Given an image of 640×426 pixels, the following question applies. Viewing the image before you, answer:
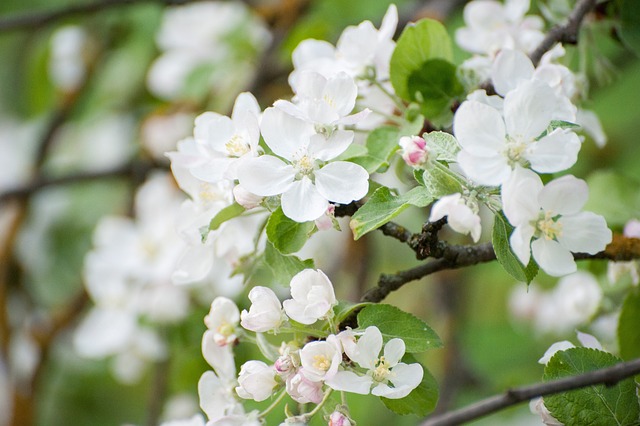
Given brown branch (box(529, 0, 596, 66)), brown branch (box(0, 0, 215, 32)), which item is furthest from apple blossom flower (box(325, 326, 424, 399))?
brown branch (box(0, 0, 215, 32))

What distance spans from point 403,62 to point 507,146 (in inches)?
5.5

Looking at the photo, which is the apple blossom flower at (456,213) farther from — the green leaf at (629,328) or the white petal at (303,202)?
the green leaf at (629,328)

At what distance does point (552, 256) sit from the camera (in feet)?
1.30

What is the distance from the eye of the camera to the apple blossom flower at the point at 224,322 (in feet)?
1.51

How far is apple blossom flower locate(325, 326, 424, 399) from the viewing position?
39 cm

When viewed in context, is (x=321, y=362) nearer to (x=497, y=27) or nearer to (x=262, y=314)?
(x=262, y=314)

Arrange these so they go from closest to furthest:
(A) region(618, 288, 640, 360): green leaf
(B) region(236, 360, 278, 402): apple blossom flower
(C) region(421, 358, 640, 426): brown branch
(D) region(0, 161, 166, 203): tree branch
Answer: (C) region(421, 358, 640, 426): brown branch, (B) region(236, 360, 278, 402): apple blossom flower, (A) region(618, 288, 640, 360): green leaf, (D) region(0, 161, 166, 203): tree branch

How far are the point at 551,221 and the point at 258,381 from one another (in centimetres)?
18

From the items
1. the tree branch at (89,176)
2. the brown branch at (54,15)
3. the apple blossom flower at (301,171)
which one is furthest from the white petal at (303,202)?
the tree branch at (89,176)

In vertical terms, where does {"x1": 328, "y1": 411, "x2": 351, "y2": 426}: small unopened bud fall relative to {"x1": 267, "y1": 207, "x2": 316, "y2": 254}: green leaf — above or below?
below

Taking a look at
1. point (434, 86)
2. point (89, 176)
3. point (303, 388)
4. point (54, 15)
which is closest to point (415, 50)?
point (434, 86)

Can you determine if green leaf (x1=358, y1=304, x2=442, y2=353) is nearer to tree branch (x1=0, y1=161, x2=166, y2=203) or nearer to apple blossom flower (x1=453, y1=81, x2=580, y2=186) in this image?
apple blossom flower (x1=453, y1=81, x2=580, y2=186)

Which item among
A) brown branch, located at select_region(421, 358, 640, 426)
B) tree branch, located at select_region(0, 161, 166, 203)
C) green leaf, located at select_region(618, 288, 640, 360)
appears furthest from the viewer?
tree branch, located at select_region(0, 161, 166, 203)

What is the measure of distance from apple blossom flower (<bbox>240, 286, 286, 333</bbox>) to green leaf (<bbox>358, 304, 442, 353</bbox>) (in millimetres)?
46
